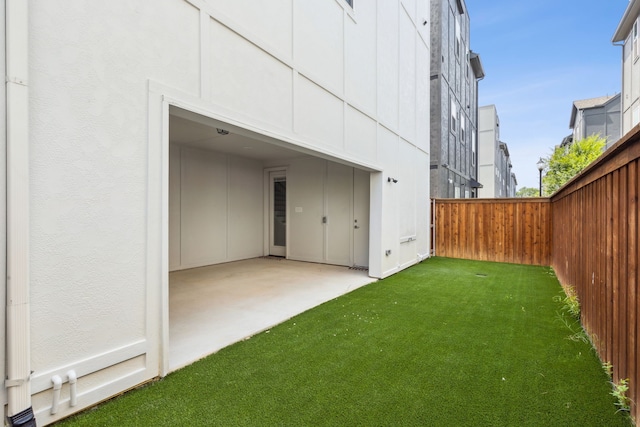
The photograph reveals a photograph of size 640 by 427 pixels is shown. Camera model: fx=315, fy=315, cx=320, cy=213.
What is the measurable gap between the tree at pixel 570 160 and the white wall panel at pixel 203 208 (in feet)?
47.1

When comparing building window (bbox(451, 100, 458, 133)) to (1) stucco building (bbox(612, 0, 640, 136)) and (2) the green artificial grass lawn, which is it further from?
(2) the green artificial grass lawn

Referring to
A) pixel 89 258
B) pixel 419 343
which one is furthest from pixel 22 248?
pixel 419 343

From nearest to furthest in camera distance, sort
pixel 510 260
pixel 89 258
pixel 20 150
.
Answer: pixel 20 150, pixel 89 258, pixel 510 260

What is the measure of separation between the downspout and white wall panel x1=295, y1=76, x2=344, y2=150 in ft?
8.57

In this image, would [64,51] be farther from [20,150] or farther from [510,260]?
[510,260]

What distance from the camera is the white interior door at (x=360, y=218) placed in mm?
7441

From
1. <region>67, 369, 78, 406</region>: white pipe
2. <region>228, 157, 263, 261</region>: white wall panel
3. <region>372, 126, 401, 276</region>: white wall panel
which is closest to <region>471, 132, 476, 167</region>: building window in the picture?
<region>372, 126, 401, 276</region>: white wall panel

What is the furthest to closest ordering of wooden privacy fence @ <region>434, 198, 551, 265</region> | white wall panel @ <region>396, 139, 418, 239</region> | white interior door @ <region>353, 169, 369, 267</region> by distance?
wooden privacy fence @ <region>434, 198, 551, 265</region>, white interior door @ <region>353, 169, 369, 267</region>, white wall panel @ <region>396, 139, 418, 239</region>

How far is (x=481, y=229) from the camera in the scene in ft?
29.0

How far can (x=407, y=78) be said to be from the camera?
24.9 feet

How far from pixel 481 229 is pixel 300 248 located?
200 inches

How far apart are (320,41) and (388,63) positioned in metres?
2.58

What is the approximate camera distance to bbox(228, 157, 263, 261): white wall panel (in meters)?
8.20

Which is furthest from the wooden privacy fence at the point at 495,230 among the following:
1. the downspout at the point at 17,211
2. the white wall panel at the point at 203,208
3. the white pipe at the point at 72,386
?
the downspout at the point at 17,211
